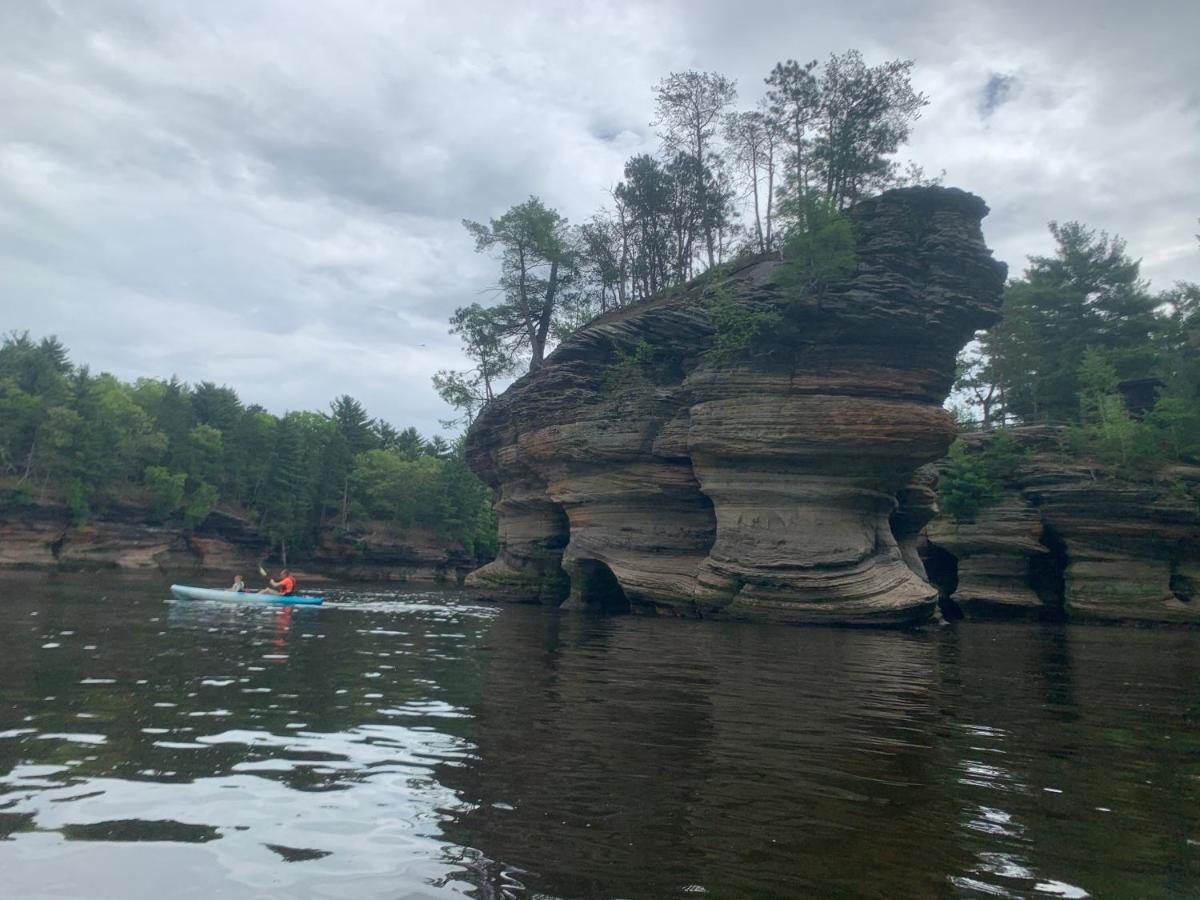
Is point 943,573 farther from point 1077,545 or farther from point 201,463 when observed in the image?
point 201,463

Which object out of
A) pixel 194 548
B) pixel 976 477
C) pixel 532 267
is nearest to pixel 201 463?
pixel 194 548

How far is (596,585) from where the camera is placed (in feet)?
108

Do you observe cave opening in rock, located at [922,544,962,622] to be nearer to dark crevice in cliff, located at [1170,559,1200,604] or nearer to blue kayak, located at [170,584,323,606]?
dark crevice in cliff, located at [1170,559,1200,604]

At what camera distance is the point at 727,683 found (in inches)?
485

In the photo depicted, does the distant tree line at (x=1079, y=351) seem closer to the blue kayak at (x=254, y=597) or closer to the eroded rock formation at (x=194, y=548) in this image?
the blue kayak at (x=254, y=597)

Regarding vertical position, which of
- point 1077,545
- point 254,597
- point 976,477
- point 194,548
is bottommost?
point 254,597

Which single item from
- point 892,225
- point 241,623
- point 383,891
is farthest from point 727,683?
point 892,225

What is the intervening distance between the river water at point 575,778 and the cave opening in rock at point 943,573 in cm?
2208

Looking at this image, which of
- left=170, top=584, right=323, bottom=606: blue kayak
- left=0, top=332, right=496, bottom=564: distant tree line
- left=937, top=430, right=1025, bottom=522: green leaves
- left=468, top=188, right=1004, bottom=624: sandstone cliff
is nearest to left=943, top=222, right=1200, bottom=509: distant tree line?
left=937, top=430, right=1025, bottom=522: green leaves

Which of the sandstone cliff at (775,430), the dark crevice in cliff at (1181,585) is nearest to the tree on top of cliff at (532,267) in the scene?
the sandstone cliff at (775,430)

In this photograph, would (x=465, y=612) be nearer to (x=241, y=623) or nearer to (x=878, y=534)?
(x=241, y=623)

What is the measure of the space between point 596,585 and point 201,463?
47150 mm

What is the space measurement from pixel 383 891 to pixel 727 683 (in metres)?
8.55

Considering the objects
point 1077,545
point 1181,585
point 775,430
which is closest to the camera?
point 775,430
